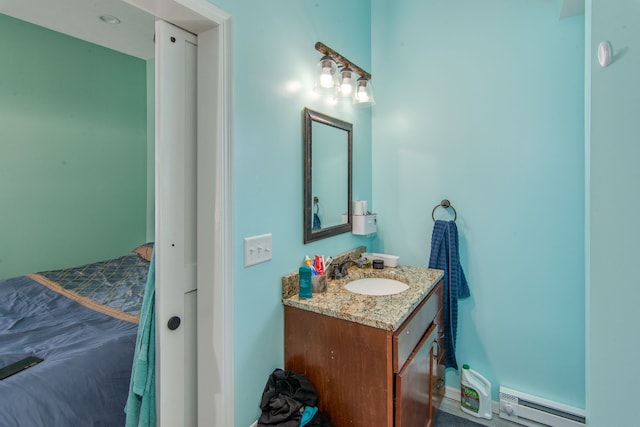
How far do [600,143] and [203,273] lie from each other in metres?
1.39

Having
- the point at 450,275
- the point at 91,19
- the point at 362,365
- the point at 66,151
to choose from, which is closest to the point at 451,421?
the point at 450,275

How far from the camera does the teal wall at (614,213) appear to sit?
2.60 feet

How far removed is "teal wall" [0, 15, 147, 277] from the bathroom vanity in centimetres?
288

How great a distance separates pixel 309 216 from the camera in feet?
5.18

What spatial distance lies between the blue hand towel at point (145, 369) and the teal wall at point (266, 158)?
0.29m

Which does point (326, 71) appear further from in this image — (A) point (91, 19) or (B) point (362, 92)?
(A) point (91, 19)

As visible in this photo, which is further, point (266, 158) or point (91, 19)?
point (91, 19)

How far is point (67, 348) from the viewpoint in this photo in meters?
1.45

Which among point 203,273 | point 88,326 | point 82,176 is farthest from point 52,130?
point 203,273

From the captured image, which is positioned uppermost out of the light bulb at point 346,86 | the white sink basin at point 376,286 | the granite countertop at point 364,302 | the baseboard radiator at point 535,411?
the light bulb at point 346,86

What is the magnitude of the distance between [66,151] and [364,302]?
328 centimetres

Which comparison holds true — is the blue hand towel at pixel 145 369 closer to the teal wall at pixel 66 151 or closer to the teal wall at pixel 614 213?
the teal wall at pixel 614 213

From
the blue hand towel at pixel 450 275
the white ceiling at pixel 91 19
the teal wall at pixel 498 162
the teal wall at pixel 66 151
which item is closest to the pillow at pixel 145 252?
the teal wall at pixel 66 151

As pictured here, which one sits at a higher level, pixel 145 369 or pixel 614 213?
pixel 614 213
